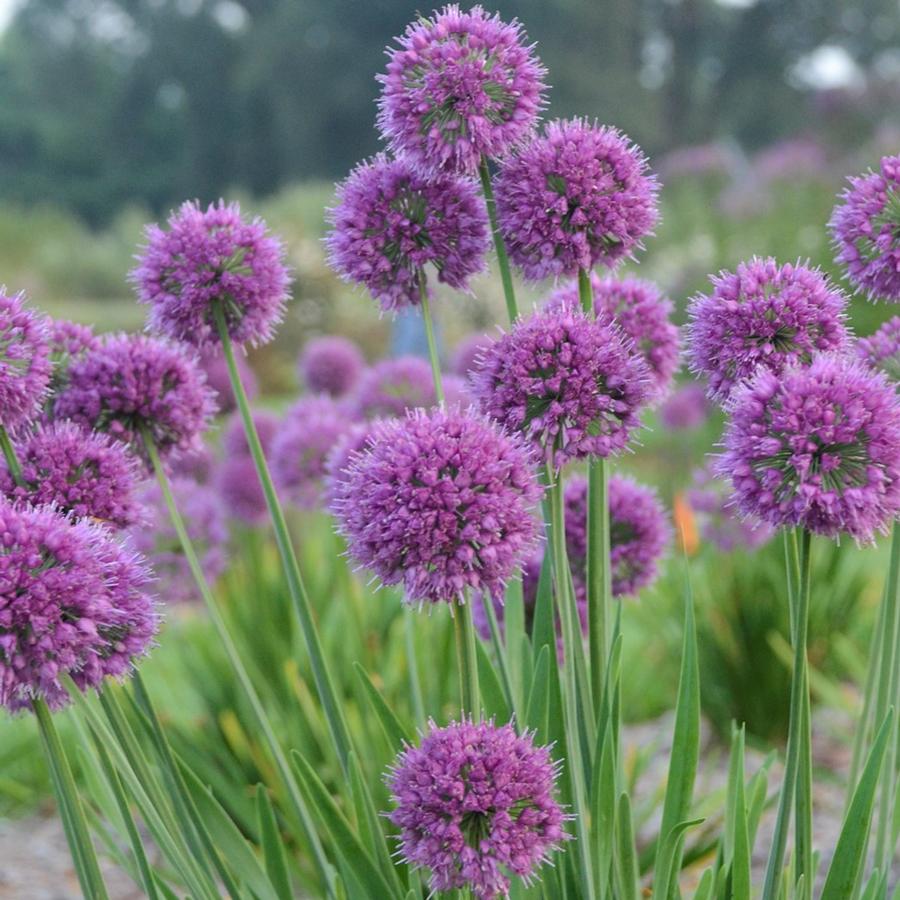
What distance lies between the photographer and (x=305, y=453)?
9.96 feet

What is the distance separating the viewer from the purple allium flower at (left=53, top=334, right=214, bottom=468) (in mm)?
1767

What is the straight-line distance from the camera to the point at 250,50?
2767 centimetres

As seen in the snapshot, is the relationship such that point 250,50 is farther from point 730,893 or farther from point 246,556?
point 730,893

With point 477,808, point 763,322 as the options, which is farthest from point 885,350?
point 477,808

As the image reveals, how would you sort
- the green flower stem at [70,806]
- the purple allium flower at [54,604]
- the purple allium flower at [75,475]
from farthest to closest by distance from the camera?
1. the purple allium flower at [75,475]
2. the green flower stem at [70,806]
3. the purple allium flower at [54,604]

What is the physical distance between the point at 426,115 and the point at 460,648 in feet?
2.20

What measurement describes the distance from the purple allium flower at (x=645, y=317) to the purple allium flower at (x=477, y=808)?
2.30ft

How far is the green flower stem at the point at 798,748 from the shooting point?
1357mm

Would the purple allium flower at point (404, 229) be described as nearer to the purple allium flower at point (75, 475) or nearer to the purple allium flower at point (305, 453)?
the purple allium flower at point (75, 475)

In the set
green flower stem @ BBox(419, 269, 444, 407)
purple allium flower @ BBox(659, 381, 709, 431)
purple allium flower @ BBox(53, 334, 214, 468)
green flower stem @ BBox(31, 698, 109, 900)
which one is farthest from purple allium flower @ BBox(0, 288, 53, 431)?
purple allium flower @ BBox(659, 381, 709, 431)

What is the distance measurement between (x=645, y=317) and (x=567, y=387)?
453 mm

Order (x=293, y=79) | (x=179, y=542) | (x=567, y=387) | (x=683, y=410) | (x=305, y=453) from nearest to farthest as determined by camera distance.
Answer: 1. (x=567, y=387)
2. (x=305, y=453)
3. (x=179, y=542)
4. (x=683, y=410)
5. (x=293, y=79)

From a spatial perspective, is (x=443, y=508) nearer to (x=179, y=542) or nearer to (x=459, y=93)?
(x=459, y=93)

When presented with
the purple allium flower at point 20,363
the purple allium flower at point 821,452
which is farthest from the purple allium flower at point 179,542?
the purple allium flower at point 821,452
